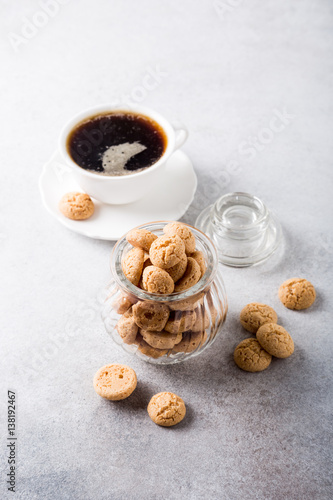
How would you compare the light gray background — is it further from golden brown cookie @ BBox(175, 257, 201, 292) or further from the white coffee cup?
golden brown cookie @ BBox(175, 257, 201, 292)

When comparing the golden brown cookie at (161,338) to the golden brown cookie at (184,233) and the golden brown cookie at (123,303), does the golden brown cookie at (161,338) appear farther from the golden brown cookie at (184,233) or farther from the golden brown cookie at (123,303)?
the golden brown cookie at (184,233)

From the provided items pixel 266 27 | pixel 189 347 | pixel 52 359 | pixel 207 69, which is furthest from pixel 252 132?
pixel 52 359

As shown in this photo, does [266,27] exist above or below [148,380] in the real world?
above

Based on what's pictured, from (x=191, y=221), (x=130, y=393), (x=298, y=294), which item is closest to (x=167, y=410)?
(x=130, y=393)

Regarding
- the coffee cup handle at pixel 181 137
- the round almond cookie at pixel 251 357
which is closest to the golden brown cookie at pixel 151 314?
the round almond cookie at pixel 251 357

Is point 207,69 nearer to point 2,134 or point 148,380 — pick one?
point 2,134

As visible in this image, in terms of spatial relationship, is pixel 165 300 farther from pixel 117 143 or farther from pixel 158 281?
pixel 117 143
